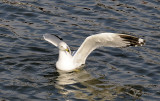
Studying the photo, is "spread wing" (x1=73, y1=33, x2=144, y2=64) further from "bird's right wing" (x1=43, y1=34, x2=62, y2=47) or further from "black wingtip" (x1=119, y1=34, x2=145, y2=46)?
"bird's right wing" (x1=43, y1=34, x2=62, y2=47)

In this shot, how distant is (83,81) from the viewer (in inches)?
447

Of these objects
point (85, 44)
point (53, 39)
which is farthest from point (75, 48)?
point (85, 44)

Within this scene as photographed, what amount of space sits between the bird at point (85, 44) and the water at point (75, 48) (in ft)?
0.92

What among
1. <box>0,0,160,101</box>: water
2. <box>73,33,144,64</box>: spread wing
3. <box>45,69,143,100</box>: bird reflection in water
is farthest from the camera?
<box>73,33,144,64</box>: spread wing

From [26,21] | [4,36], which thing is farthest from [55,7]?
[4,36]

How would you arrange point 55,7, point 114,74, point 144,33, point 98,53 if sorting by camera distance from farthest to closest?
point 55,7 < point 144,33 < point 98,53 < point 114,74

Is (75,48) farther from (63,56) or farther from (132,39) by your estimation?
(132,39)

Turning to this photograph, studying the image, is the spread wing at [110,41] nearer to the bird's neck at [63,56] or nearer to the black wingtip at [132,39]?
the black wingtip at [132,39]

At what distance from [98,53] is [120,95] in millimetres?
3018

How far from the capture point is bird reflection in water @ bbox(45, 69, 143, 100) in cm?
1038

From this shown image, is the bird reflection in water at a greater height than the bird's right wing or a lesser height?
lesser

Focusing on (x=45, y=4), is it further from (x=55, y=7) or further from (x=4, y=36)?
(x=4, y=36)

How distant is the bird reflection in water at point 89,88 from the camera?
1038 centimetres

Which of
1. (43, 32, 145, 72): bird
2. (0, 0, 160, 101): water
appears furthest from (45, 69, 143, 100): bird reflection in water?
(43, 32, 145, 72): bird
